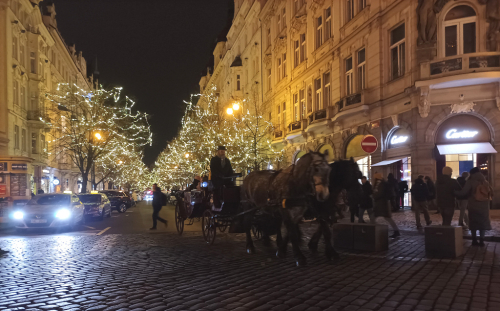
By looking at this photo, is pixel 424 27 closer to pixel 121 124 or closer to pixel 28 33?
pixel 121 124

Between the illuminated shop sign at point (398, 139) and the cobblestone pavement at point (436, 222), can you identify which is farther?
the illuminated shop sign at point (398, 139)

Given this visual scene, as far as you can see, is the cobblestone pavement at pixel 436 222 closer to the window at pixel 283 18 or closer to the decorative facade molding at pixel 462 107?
the decorative facade molding at pixel 462 107

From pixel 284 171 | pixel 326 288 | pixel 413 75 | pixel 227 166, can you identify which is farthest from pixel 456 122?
pixel 326 288

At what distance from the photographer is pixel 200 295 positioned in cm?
640

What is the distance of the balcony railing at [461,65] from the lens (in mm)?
19109

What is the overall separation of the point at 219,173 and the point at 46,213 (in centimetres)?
889

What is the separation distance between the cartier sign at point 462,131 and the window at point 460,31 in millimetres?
2943

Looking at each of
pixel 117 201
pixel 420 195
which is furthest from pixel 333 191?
pixel 117 201

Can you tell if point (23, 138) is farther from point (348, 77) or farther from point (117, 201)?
point (348, 77)

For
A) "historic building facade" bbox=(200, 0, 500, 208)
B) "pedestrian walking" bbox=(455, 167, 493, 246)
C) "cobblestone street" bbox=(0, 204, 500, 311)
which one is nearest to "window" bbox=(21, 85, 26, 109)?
"historic building facade" bbox=(200, 0, 500, 208)

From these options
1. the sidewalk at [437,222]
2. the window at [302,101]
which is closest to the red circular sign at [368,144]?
the sidewalk at [437,222]

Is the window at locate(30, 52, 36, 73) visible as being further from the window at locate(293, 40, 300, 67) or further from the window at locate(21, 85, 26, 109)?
the window at locate(293, 40, 300, 67)

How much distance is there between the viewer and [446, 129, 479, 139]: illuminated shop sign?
20603 millimetres

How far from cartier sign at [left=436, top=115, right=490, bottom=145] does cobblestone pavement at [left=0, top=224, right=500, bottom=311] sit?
10383mm
